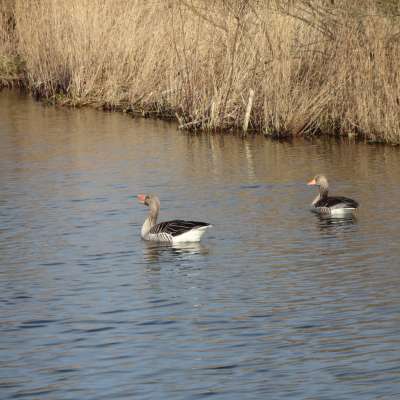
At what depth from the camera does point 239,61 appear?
23.3 meters

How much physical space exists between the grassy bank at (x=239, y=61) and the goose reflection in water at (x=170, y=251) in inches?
318

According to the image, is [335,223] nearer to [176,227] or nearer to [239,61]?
[176,227]

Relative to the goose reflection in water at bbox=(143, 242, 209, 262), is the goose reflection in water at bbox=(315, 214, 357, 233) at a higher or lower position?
higher

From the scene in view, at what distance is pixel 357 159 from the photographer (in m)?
20.6

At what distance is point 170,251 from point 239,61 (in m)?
9.87

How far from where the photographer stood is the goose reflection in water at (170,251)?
13.7m

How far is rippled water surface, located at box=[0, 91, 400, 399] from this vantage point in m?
9.15

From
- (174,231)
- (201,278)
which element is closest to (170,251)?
(174,231)

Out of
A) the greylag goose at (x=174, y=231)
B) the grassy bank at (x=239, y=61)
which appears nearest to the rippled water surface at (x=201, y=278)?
the greylag goose at (x=174, y=231)

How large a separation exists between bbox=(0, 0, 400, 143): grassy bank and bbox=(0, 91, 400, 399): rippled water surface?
3.82ft

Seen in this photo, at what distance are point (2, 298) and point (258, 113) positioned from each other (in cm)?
1281

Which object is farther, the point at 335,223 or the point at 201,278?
the point at 335,223

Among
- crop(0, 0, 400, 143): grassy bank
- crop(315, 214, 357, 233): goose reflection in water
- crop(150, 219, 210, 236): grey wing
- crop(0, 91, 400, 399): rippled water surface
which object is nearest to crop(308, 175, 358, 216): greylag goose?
crop(315, 214, 357, 233): goose reflection in water

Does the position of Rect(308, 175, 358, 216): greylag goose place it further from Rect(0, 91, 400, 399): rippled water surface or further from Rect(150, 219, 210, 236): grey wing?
Rect(150, 219, 210, 236): grey wing
